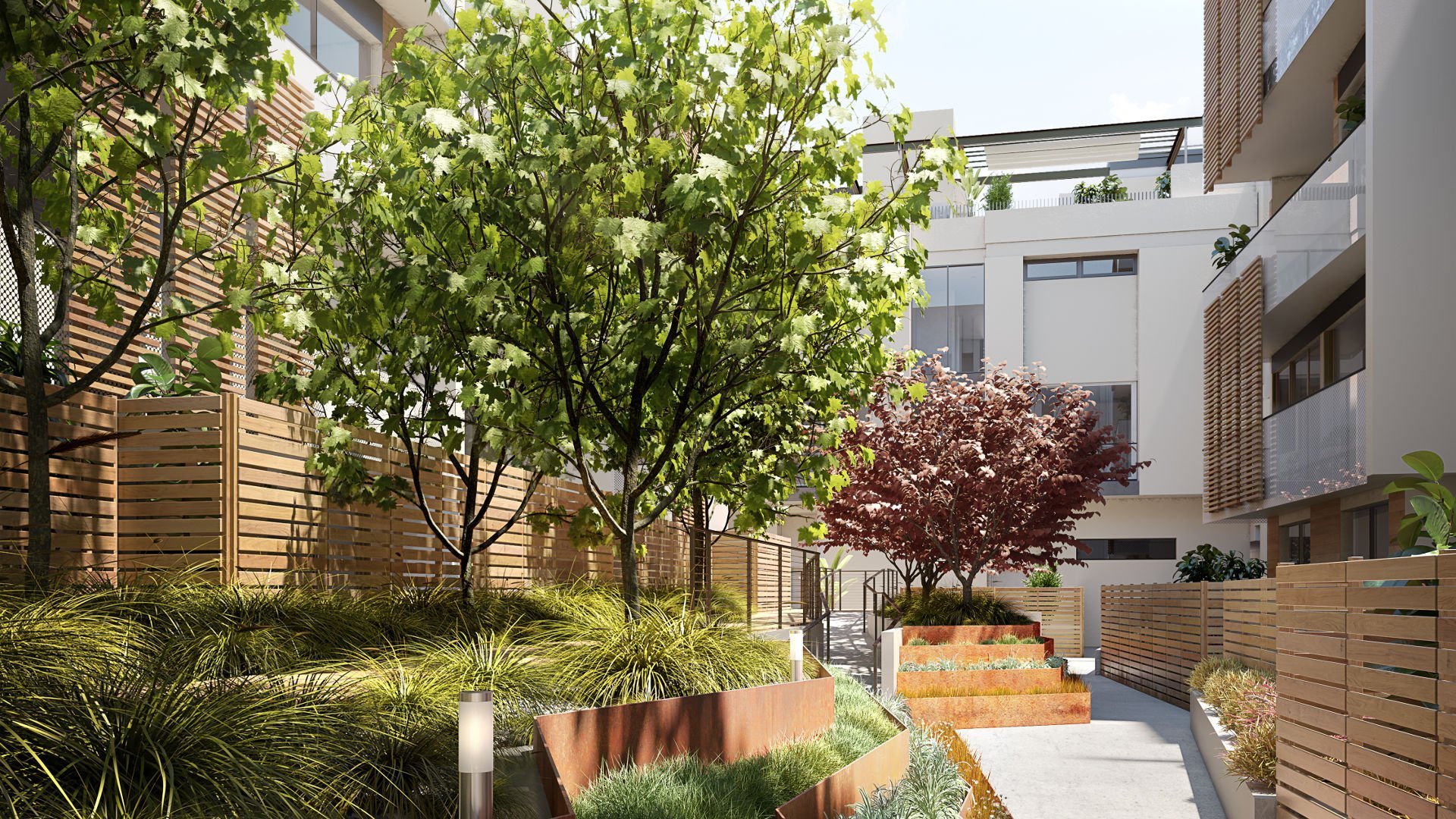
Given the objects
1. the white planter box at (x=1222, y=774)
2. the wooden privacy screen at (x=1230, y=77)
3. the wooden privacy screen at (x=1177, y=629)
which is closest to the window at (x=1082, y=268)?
the wooden privacy screen at (x=1230, y=77)

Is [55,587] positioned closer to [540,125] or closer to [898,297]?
[540,125]

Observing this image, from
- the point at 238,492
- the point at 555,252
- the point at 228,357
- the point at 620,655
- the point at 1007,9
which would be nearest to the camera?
the point at 620,655

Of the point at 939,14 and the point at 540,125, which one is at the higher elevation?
the point at 939,14

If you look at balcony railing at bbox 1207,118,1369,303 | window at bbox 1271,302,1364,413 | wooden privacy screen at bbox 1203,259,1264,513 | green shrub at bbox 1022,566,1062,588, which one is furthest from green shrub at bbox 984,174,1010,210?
balcony railing at bbox 1207,118,1369,303

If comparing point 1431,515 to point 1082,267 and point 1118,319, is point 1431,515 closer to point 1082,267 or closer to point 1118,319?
point 1118,319

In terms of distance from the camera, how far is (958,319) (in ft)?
112

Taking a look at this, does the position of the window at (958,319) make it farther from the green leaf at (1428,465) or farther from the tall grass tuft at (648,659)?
the tall grass tuft at (648,659)

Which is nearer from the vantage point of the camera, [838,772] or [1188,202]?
[838,772]

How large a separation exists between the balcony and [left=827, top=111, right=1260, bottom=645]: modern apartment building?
11591 millimetres

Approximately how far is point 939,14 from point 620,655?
169 feet

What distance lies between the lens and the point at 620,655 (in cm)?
716

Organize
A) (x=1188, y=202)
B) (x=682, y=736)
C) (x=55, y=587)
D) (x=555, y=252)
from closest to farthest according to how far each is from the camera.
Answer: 1. (x=55, y=587)
2. (x=682, y=736)
3. (x=555, y=252)
4. (x=1188, y=202)

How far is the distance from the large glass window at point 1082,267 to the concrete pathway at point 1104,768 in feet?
58.8

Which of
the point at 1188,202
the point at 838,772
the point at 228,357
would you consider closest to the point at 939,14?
the point at 1188,202
